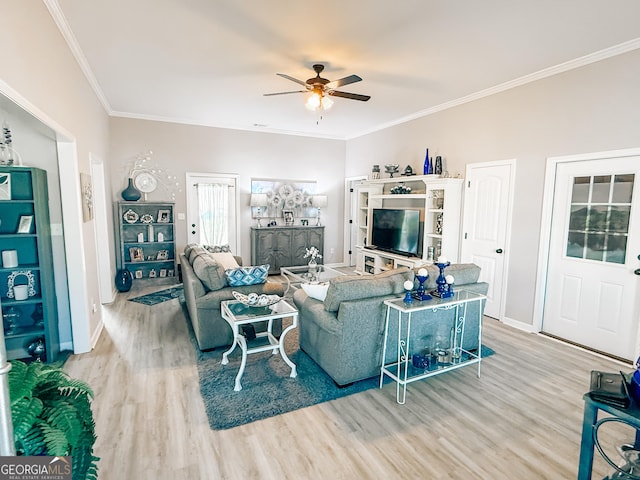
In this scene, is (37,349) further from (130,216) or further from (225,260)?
(130,216)

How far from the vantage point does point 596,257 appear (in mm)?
3619

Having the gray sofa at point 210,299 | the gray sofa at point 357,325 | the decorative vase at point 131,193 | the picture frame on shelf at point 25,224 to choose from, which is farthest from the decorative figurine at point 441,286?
the decorative vase at point 131,193

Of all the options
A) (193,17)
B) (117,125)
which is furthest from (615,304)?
(117,125)

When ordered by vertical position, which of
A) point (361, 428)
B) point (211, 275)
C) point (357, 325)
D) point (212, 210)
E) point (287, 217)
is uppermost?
point (212, 210)

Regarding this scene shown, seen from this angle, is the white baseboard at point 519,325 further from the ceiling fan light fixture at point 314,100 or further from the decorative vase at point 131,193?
the decorative vase at point 131,193

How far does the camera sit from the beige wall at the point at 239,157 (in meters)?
6.10

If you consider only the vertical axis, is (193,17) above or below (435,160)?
above

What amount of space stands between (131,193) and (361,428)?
551 centimetres

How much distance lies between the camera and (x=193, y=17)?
2.82 meters

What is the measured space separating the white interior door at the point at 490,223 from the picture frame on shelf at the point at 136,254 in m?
5.59

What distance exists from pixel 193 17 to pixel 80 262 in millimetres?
2541

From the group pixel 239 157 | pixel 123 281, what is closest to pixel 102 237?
pixel 123 281

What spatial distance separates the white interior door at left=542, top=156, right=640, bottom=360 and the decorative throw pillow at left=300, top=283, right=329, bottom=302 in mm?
2852

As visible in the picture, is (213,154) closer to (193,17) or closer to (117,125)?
(117,125)
